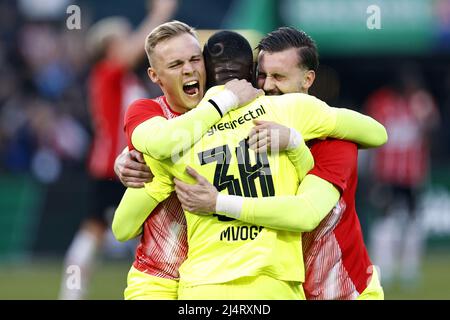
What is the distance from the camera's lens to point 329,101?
44.7ft

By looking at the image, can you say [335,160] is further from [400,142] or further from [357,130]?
[400,142]

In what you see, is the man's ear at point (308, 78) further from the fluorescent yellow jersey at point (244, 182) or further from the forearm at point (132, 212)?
the forearm at point (132, 212)

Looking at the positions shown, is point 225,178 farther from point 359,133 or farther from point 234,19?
point 234,19

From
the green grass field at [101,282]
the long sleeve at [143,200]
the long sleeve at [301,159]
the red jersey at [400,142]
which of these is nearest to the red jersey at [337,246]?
the long sleeve at [301,159]

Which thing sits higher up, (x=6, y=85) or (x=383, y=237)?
(x=6, y=85)

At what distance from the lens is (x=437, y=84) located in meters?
20.8

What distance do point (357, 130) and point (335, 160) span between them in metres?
0.21

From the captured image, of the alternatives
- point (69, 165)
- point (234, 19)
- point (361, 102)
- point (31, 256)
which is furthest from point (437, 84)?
point (31, 256)

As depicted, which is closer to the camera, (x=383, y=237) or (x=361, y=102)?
(x=383, y=237)

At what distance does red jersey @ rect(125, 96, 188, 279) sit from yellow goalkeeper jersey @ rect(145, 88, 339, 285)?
0.30 m

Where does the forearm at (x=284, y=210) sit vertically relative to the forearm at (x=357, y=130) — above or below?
below

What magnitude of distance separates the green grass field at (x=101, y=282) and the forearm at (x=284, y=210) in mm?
7021

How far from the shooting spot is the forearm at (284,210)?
501 cm
